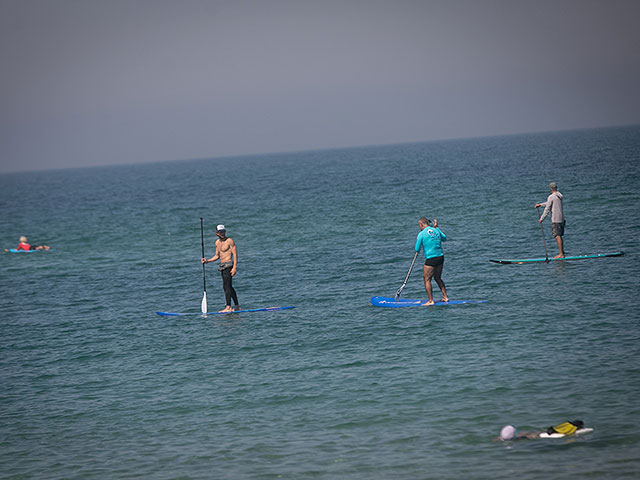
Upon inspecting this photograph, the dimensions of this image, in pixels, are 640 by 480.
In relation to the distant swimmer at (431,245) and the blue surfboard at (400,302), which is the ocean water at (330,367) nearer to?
the blue surfboard at (400,302)

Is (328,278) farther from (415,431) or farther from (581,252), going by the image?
(415,431)

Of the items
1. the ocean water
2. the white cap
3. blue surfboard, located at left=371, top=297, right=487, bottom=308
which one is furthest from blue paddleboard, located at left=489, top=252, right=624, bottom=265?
the white cap

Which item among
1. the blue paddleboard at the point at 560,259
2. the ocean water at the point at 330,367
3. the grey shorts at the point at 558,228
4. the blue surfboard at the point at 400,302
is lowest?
the ocean water at the point at 330,367

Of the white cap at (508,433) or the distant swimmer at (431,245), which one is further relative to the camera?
the distant swimmer at (431,245)

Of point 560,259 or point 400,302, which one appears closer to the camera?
point 400,302

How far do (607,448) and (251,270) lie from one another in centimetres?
2283

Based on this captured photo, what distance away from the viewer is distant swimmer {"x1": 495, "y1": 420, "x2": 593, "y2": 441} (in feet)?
40.9

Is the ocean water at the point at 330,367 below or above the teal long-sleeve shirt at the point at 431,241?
below

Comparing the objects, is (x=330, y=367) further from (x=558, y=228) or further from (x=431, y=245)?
(x=558, y=228)

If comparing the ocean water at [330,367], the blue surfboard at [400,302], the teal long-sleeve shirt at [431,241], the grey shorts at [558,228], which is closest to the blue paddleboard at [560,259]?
the ocean water at [330,367]

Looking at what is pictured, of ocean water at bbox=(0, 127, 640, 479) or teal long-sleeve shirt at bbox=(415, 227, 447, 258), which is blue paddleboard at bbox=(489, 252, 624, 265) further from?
teal long-sleeve shirt at bbox=(415, 227, 447, 258)

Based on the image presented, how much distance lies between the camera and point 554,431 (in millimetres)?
12500

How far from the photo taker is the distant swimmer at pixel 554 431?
1247 centimetres

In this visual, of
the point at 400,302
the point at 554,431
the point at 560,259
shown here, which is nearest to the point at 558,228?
the point at 560,259
